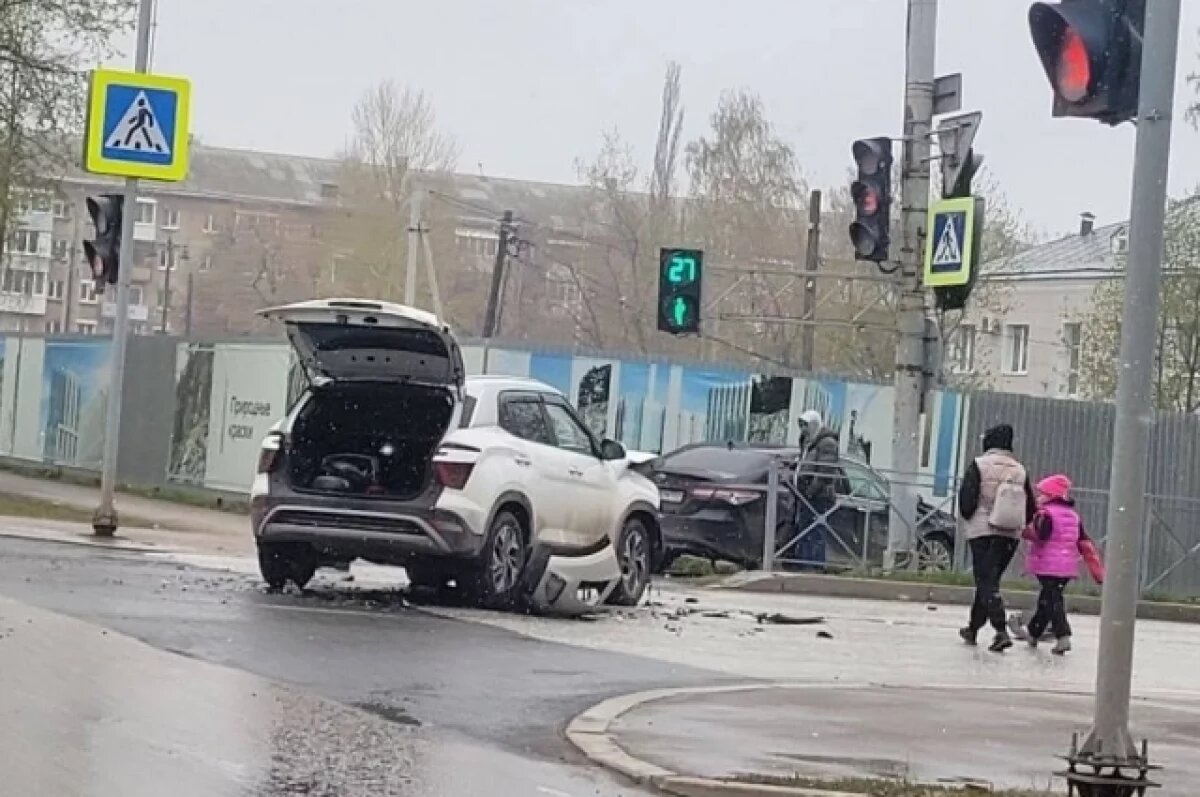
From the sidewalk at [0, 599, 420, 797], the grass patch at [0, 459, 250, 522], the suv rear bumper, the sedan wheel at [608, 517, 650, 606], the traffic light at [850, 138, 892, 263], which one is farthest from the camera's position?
the grass patch at [0, 459, 250, 522]

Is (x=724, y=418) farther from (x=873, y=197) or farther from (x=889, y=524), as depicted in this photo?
(x=873, y=197)

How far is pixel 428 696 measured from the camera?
11.2 metres

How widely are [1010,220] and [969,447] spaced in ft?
105

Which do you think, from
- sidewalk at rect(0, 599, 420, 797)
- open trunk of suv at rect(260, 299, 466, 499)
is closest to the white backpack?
open trunk of suv at rect(260, 299, 466, 499)

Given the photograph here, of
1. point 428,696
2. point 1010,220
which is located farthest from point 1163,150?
point 1010,220

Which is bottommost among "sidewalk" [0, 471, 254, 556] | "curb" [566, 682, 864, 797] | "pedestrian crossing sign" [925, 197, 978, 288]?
"sidewalk" [0, 471, 254, 556]

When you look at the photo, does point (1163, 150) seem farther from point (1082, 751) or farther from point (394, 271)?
point (394, 271)

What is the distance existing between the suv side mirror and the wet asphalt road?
79.3 inches

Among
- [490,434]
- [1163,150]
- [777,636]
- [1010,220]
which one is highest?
[1010,220]

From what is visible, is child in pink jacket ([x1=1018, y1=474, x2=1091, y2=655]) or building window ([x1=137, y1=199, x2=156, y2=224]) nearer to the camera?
child in pink jacket ([x1=1018, y1=474, x2=1091, y2=655])

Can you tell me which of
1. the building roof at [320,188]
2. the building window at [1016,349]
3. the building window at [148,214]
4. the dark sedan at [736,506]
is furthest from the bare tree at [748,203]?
the building window at [148,214]

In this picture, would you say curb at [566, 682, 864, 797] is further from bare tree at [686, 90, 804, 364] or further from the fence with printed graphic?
bare tree at [686, 90, 804, 364]

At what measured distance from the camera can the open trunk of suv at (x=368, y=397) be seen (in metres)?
15.8

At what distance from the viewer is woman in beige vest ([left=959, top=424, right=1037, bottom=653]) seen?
1653 centimetres
